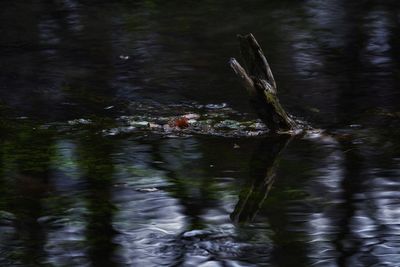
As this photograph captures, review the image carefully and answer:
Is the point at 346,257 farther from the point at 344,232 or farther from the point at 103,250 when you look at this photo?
the point at 103,250

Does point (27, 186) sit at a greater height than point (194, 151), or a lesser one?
greater

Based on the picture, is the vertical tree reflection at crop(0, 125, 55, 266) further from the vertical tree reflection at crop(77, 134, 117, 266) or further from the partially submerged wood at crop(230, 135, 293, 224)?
the partially submerged wood at crop(230, 135, 293, 224)

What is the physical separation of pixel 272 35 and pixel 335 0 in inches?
108

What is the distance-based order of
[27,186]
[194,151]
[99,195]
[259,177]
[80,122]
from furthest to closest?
[80,122] < [194,151] < [259,177] < [27,186] < [99,195]

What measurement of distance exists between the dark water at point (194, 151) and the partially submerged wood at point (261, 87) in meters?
0.23

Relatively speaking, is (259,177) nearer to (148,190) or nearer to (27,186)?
(148,190)

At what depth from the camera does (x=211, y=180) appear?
573 cm

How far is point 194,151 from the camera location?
6449 millimetres

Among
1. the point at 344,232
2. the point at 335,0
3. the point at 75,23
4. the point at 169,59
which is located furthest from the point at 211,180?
the point at 335,0

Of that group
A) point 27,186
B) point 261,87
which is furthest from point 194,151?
point 27,186

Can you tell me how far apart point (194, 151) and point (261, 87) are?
726mm

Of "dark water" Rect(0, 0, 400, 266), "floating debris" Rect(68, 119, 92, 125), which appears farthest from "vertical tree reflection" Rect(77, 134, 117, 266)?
"floating debris" Rect(68, 119, 92, 125)

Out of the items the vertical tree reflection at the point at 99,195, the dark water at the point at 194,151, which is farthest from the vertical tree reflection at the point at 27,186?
the vertical tree reflection at the point at 99,195

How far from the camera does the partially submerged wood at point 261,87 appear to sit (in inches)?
263
